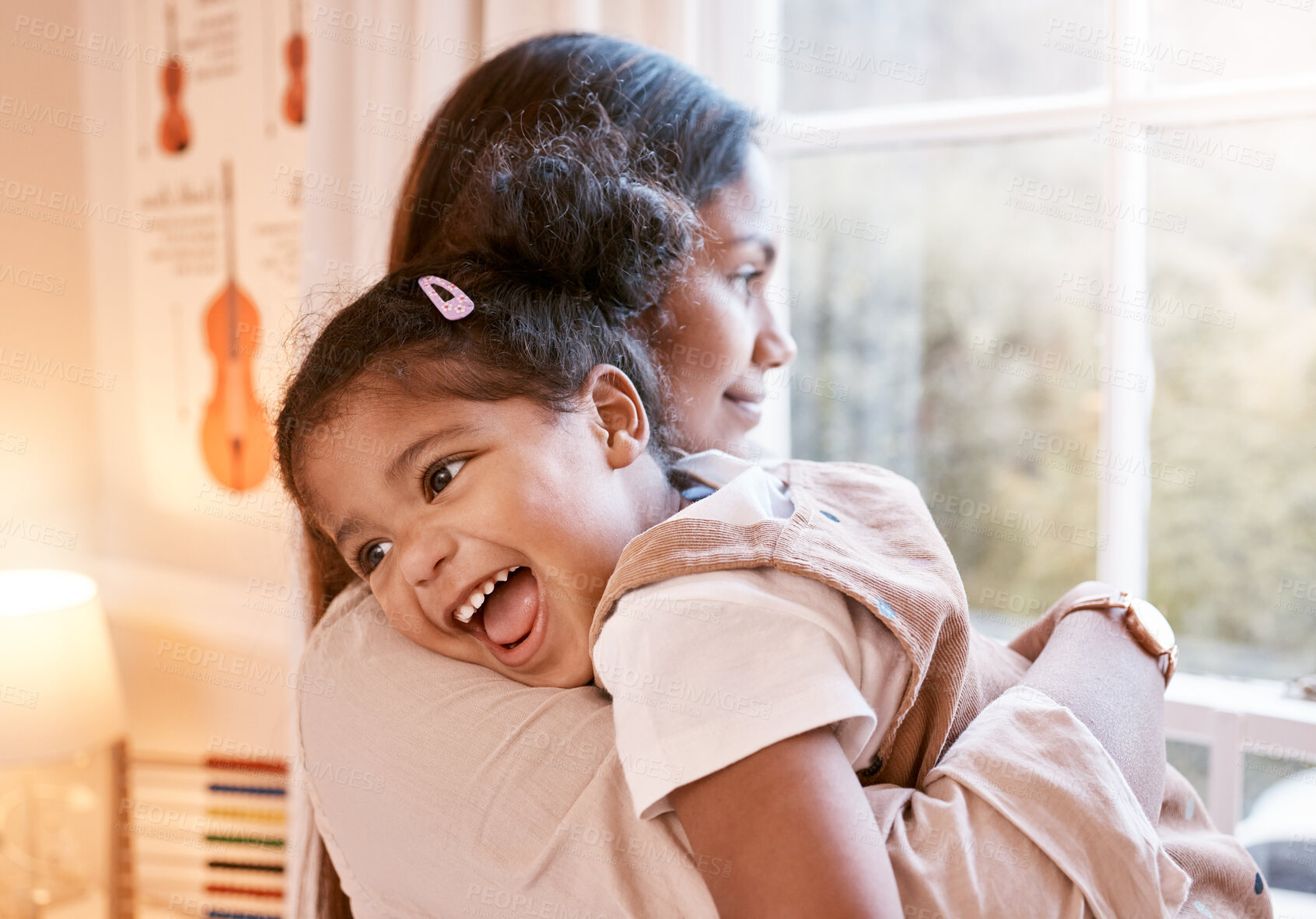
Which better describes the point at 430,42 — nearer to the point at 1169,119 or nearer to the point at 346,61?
the point at 346,61

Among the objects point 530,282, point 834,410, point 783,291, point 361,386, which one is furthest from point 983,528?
point 361,386

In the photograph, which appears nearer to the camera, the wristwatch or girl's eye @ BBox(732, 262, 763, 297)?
the wristwatch

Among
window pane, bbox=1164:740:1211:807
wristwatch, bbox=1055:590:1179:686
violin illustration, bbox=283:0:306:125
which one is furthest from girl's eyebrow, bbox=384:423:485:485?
violin illustration, bbox=283:0:306:125

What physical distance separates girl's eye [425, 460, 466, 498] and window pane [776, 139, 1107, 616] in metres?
1.08

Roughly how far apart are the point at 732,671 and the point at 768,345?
600 millimetres

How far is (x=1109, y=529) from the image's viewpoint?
1.59 meters

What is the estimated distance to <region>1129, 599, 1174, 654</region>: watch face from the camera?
95 centimetres

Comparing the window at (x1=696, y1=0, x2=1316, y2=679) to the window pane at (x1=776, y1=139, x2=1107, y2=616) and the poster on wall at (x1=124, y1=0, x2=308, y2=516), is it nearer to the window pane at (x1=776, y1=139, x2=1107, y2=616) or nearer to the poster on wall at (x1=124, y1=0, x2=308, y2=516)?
the window pane at (x1=776, y1=139, x2=1107, y2=616)

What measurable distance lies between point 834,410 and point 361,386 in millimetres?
1183

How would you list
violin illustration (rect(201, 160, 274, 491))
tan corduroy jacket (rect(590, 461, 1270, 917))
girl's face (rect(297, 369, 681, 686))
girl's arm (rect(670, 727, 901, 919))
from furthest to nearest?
violin illustration (rect(201, 160, 274, 491)) → girl's face (rect(297, 369, 681, 686)) → tan corduroy jacket (rect(590, 461, 1270, 917)) → girl's arm (rect(670, 727, 901, 919))

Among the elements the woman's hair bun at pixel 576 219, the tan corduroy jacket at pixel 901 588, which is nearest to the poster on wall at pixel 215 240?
the woman's hair bun at pixel 576 219

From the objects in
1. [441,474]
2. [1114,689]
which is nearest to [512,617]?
A: [441,474]

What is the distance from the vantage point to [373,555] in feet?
2.97

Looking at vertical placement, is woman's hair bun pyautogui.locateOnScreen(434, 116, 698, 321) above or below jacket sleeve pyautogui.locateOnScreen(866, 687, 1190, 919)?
above
